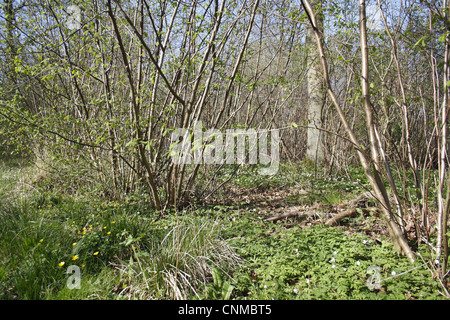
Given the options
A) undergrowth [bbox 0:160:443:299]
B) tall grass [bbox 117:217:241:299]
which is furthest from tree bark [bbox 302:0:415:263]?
tall grass [bbox 117:217:241:299]

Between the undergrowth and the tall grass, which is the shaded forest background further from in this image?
the tall grass

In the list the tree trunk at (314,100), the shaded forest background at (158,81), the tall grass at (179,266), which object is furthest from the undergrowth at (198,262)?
the tree trunk at (314,100)

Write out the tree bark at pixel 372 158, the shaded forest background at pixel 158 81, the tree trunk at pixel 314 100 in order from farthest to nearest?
1. the tree trunk at pixel 314 100
2. the shaded forest background at pixel 158 81
3. the tree bark at pixel 372 158

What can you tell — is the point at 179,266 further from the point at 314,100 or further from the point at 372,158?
the point at 314,100

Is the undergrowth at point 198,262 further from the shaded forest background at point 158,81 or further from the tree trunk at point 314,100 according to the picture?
the tree trunk at point 314,100

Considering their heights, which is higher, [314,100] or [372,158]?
[314,100]

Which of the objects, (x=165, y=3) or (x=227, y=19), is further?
(x=227, y=19)

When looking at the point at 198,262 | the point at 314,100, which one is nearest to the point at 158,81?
the point at 198,262

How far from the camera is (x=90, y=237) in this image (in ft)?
8.44

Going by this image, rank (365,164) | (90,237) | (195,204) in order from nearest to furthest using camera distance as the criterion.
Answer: (365,164) → (90,237) → (195,204)

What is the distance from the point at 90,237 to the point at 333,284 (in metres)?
2.12

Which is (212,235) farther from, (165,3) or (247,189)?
(165,3)
